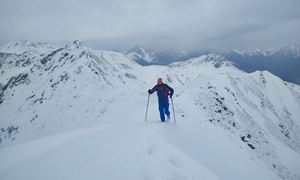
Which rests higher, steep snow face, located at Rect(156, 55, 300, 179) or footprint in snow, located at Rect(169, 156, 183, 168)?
footprint in snow, located at Rect(169, 156, 183, 168)

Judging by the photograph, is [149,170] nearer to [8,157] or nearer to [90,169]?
[90,169]

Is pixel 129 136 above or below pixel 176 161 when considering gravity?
below

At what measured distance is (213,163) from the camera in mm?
17891

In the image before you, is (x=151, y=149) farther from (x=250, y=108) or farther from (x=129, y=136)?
(x=250, y=108)

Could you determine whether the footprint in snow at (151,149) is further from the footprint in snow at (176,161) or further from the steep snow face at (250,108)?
the steep snow face at (250,108)

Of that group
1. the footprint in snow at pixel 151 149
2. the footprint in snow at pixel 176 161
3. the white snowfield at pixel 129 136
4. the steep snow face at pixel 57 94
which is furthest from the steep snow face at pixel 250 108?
the steep snow face at pixel 57 94

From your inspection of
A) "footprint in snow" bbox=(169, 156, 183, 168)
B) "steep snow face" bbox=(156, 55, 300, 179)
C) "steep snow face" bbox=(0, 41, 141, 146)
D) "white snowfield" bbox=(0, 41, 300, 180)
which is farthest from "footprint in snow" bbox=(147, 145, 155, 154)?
"steep snow face" bbox=(0, 41, 141, 146)

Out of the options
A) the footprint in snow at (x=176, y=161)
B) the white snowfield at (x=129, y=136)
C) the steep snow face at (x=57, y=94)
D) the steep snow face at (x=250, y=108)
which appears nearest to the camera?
the white snowfield at (x=129, y=136)

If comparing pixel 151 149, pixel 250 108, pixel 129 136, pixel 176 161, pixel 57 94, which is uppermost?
pixel 151 149

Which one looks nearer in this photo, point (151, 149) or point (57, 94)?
point (151, 149)

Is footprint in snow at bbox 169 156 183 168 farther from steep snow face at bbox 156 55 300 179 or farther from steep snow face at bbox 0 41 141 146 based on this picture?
steep snow face at bbox 0 41 141 146

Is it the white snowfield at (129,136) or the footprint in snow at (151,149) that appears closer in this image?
the white snowfield at (129,136)

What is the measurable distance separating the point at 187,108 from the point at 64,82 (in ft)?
350

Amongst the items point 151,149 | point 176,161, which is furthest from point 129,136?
point 176,161
